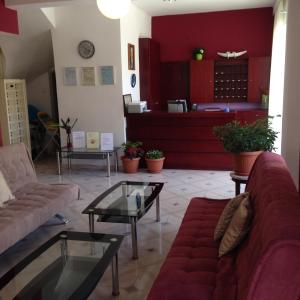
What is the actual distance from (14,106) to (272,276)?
5601mm

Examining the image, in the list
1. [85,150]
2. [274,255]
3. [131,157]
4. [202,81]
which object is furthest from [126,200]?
[202,81]

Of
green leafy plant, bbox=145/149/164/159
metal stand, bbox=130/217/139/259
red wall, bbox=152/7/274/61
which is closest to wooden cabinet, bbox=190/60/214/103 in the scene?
red wall, bbox=152/7/274/61

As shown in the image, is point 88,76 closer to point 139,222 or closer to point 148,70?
point 148,70

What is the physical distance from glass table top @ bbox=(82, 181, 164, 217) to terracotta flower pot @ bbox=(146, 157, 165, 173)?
1827 millimetres

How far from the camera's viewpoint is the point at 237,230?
76.9 inches

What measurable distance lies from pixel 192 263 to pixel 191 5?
17.3 ft

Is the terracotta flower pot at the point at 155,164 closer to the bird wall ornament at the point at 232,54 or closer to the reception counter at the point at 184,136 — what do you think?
the reception counter at the point at 184,136

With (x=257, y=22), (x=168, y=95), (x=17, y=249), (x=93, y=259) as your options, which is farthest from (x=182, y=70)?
(x=93, y=259)

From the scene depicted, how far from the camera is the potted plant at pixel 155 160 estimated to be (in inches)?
219

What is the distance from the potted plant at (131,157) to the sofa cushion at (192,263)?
285 centimetres

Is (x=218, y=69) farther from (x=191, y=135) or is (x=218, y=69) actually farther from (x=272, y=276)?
(x=272, y=276)

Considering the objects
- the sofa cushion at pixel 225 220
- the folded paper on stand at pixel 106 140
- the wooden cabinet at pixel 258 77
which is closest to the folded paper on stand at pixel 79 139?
the folded paper on stand at pixel 106 140

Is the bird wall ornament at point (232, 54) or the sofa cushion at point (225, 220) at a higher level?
the bird wall ornament at point (232, 54)

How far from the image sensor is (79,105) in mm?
5797
